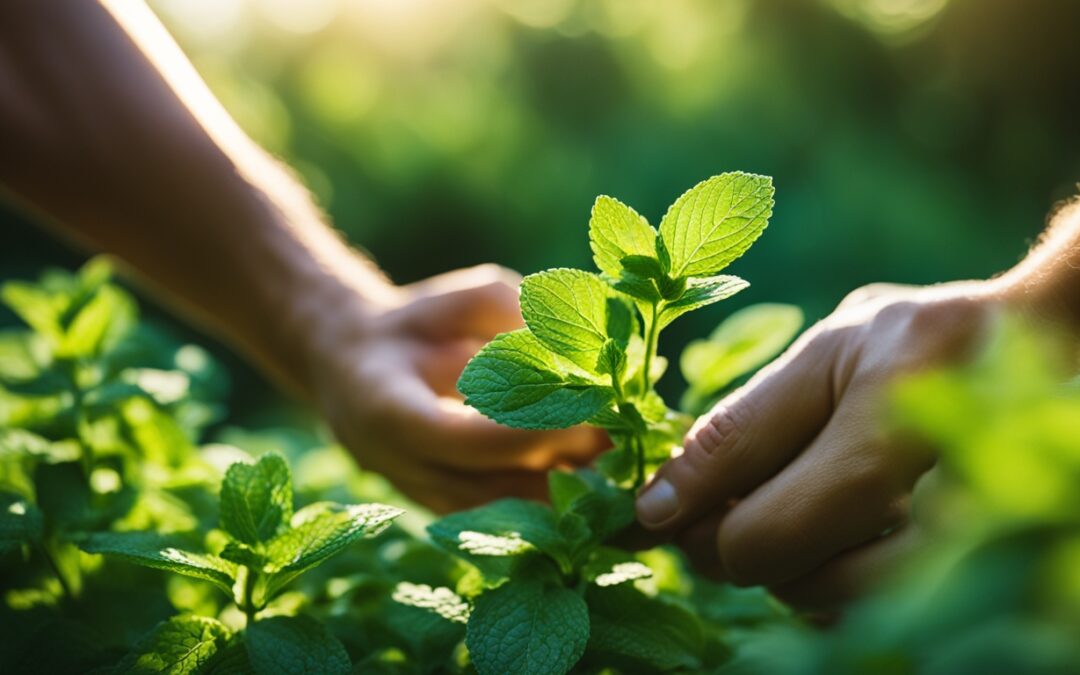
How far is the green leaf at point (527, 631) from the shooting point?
2.09 feet

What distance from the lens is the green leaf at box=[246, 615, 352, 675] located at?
651 millimetres

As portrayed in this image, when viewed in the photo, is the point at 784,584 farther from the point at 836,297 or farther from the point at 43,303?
the point at 836,297

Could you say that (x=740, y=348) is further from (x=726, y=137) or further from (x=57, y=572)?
(x=726, y=137)

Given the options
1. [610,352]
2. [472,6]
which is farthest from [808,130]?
[610,352]

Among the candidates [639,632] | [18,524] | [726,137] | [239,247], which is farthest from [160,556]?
[726,137]

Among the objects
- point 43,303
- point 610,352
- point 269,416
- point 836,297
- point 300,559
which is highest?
point 836,297

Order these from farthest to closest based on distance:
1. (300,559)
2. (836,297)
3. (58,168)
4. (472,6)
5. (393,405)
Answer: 1. (472,6)
2. (836,297)
3. (58,168)
4. (393,405)
5. (300,559)

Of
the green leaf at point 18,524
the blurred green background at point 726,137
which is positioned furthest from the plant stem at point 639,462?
the blurred green background at point 726,137

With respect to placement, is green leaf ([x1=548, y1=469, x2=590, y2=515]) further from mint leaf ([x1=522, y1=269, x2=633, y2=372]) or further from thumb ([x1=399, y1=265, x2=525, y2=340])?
thumb ([x1=399, y1=265, x2=525, y2=340])

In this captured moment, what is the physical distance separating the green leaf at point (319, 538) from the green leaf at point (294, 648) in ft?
0.14

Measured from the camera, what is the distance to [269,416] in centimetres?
339

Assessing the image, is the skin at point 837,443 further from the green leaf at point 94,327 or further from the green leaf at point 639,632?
the green leaf at point 94,327

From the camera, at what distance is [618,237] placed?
729 mm

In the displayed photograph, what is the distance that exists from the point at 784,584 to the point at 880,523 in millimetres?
145
